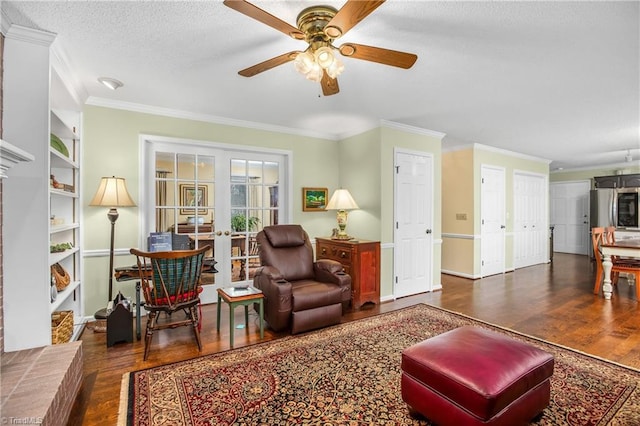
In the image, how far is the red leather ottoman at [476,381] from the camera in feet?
4.91

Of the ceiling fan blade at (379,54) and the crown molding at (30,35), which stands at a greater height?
the crown molding at (30,35)

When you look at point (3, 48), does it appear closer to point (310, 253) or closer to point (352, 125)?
point (310, 253)

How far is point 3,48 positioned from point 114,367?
7.69 ft

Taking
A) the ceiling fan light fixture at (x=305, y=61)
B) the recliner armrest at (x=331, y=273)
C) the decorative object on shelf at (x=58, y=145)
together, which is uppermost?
the ceiling fan light fixture at (x=305, y=61)

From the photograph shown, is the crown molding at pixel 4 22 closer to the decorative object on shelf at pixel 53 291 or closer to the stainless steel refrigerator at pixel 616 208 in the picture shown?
the decorative object on shelf at pixel 53 291

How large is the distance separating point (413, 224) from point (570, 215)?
263 inches

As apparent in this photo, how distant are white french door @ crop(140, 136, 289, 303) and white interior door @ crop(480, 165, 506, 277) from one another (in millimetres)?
3619

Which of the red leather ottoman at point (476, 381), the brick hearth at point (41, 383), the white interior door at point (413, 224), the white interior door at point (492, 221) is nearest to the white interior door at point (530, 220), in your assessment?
the white interior door at point (492, 221)

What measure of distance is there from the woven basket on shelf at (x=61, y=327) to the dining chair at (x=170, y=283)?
Result: 61cm

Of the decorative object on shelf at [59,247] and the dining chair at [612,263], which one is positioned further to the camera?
the dining chair at [612,263]

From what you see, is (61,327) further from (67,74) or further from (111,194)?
(67,74)

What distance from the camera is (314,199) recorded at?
466cm

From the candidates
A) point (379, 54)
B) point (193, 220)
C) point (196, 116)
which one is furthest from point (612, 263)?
point (196, 116)

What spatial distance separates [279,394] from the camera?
200 cm
